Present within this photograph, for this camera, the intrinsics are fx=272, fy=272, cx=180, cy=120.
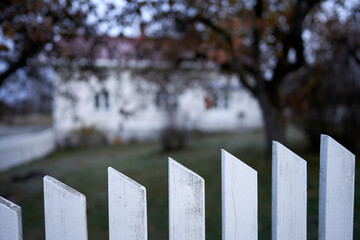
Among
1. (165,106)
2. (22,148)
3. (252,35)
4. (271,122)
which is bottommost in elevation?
(22,148)

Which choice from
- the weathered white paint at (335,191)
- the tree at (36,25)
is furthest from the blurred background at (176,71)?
the weathered white paint at (335,191)

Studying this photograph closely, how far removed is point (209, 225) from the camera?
3564mm

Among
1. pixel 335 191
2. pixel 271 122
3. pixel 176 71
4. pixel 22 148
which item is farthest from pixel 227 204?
pixel 22 148

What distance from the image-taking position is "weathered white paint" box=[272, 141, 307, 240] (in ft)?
3.85

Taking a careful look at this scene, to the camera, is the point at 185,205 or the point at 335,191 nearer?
the point at 185,205

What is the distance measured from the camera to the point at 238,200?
3.83ft

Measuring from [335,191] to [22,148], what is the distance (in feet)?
35.2

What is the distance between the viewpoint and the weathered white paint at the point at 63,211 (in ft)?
3.35

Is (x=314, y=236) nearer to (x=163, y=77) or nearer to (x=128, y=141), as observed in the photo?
(x=163, y=77)

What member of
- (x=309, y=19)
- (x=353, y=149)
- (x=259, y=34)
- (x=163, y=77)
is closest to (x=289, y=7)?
(x=309, y=19)

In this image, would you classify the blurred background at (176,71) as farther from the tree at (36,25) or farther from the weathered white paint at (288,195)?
the weathered white paint at (288,195)

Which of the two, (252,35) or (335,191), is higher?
(252,35)

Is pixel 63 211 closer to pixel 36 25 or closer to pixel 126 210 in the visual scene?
pixel 126 210

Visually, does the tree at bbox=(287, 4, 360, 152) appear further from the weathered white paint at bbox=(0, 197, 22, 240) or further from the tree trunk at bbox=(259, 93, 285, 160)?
the weathered white paint at bbox=(0, 197, 22, 240)
